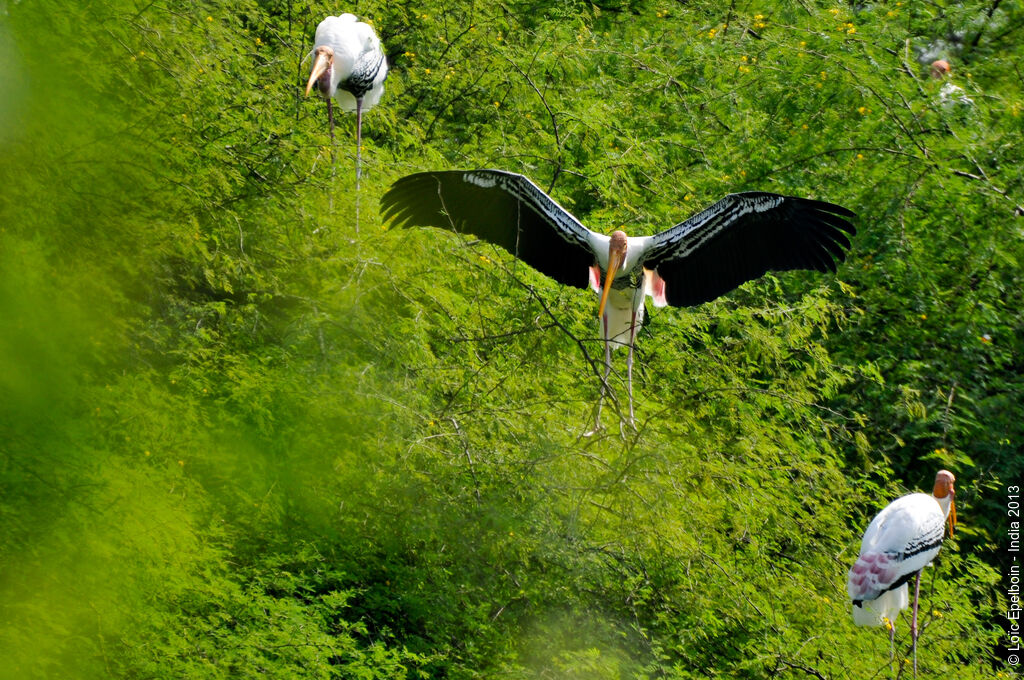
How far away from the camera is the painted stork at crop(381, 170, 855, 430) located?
563 centimetres

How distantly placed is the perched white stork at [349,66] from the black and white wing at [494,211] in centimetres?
105

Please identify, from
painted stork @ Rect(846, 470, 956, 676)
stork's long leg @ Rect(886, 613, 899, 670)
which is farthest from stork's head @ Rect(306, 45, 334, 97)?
stork's long leg @ Rect(886, 613, 899, 670)

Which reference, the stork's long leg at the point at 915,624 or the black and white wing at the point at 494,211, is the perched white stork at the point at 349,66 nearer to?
the black and white wing at the point at 494,211

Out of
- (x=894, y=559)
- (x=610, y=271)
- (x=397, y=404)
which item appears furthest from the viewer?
(x=894, y=559)

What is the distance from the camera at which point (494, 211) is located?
19.2 feet

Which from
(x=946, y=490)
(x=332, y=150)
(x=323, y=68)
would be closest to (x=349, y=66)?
(x=323, y=68)

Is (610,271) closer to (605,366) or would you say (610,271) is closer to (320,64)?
(605,366)

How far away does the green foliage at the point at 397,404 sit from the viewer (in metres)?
4.95

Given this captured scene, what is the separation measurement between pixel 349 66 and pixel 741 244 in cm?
265

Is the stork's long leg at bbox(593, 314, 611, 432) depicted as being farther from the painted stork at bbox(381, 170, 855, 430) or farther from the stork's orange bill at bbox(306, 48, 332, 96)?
the stork's orange bill at bbox(306, 48, 332, 96)

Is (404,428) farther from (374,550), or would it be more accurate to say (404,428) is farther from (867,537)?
(867,537)

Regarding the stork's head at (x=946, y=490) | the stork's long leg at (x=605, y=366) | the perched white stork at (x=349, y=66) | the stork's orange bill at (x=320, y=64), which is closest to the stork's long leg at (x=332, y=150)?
the perched white stork at (x=349, y=66)

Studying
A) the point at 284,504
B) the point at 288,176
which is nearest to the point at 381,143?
the point at 288,176

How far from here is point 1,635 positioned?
4.47 meters
